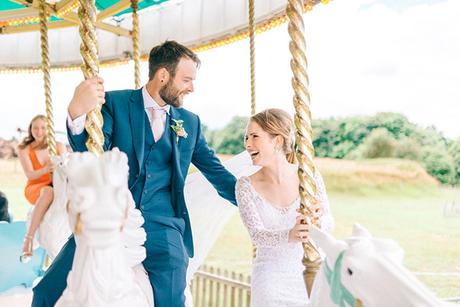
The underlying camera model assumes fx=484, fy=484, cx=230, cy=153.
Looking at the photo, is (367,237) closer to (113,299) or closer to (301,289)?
(113,299)

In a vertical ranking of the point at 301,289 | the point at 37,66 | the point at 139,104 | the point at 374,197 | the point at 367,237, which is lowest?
the point at 374,197

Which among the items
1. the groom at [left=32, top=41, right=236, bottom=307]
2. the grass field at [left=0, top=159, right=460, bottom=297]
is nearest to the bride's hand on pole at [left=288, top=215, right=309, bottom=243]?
the groom at [left=32, top=41, right=236, bottom=307]

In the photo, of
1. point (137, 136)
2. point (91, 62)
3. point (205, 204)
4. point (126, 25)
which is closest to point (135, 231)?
point (137, 136)

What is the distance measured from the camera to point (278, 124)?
2.14m

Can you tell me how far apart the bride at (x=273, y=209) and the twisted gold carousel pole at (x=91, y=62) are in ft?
2.56

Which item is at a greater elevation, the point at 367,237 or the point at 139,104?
the point at 139,104

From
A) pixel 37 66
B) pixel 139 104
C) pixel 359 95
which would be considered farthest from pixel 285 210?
pixel 359 95

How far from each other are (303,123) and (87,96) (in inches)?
27.0

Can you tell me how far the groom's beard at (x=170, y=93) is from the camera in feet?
6.33

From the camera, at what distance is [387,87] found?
40.2ft

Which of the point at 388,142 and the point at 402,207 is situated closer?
the point at 402,207

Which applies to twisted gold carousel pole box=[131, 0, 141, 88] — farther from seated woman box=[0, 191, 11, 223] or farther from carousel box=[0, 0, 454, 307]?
seated woman box=[0, 191, 11, 223]

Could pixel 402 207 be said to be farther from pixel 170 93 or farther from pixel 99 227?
pixel 99 227

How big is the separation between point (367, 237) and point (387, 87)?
11.8 m
